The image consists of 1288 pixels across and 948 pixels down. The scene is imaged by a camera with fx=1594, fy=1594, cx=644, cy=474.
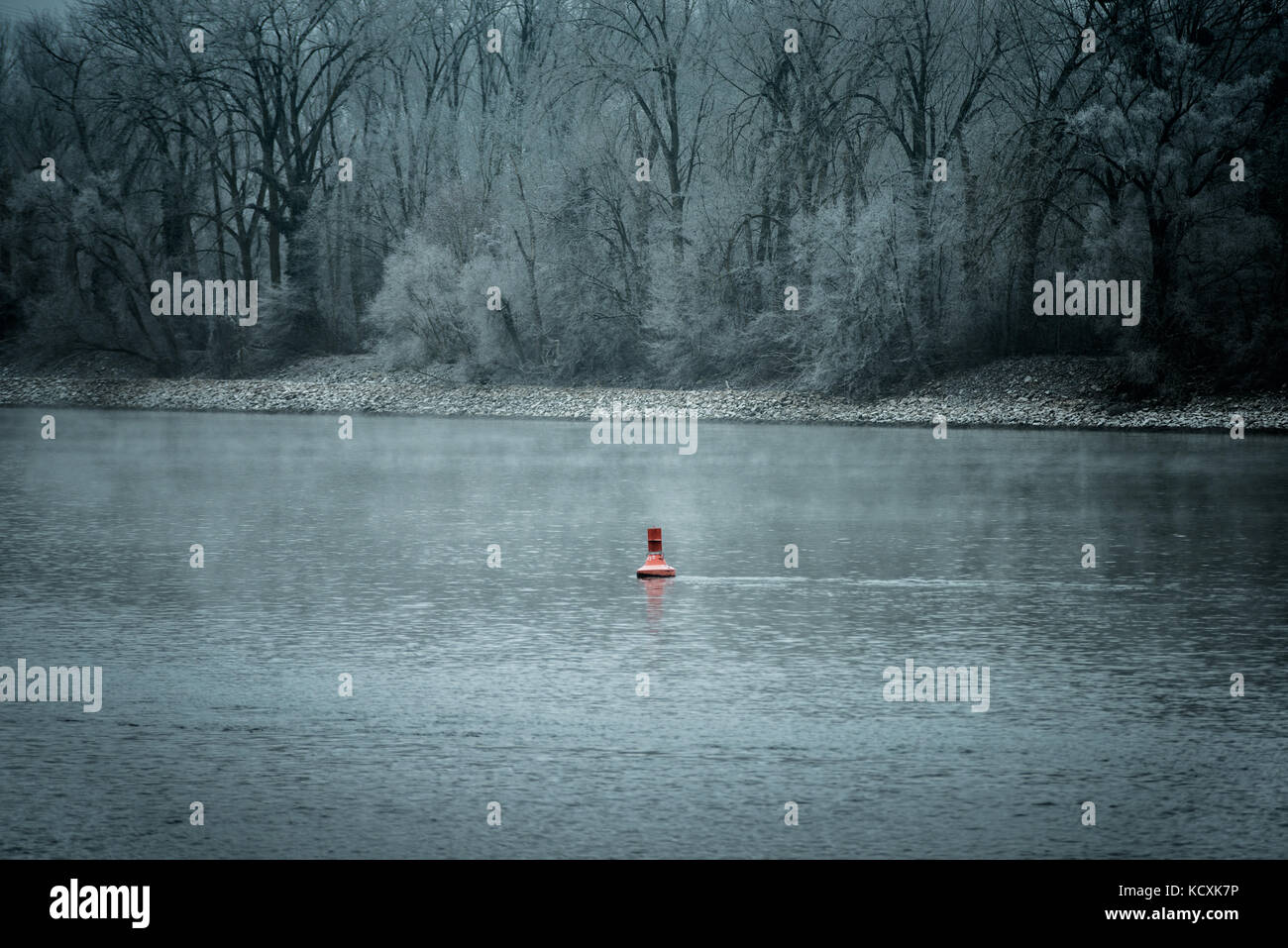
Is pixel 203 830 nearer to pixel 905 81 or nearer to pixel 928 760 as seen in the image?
pixel 928 760

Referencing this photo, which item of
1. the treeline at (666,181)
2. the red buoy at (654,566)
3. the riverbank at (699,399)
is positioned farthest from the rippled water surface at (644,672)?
the treeline at (666,181)

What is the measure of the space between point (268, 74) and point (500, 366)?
20.1 m

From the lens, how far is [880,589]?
12.8 metres

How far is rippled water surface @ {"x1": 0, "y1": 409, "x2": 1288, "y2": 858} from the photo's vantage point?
6348 millimetres

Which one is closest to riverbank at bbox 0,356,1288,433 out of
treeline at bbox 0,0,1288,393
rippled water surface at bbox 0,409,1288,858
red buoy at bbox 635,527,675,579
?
treeline at bbox 0,0,1288,393

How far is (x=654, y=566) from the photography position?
13477mm

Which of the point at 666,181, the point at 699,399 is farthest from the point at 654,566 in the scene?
the point at 666,181

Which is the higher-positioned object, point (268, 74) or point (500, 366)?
point (268, 74)

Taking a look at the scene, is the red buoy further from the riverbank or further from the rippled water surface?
the riverbank

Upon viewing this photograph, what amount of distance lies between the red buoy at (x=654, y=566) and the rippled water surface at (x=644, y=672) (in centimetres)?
26

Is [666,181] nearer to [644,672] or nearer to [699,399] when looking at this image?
[699,399]

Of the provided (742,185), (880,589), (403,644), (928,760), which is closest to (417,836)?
(928,760)

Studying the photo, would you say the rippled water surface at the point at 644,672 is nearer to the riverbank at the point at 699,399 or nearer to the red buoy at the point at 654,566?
the red buoy at the point at 654,566

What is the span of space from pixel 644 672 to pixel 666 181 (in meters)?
46.2
